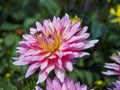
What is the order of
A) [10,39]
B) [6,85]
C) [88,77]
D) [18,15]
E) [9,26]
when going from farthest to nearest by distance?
1. [18,15]
2. [9,26]
3. [10,39]
4. [88,77]
5. [6,85]

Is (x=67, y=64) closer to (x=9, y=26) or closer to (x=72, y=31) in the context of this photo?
(x=72, y=31)

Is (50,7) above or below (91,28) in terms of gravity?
above

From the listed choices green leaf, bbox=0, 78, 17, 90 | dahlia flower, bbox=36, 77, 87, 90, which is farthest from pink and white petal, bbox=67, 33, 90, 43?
green leaf, bbox=0, 78, 17, 90

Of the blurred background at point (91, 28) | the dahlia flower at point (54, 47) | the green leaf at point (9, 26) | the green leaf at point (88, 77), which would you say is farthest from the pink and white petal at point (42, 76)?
the green leaf at point (9, 26)

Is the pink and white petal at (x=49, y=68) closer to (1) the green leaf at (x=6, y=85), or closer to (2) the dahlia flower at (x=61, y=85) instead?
(2) the dahlia flower at (x=61, y=85)

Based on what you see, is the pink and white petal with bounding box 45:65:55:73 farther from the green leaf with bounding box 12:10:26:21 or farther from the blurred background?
the green leaf with bounding box 12:10:26:21

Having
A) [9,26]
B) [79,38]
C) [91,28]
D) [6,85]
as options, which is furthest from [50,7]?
[79,38]

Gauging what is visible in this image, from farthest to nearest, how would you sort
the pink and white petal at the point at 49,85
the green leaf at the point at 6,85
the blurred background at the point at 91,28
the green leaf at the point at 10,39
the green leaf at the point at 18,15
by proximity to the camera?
the green leaf at the point at 18,15 < the green leaf at the point at 10,39 < the blurred background at the point at 91,28 < the green leaf at the point at 6,85 < the pink and white petal at the point at 49,85
